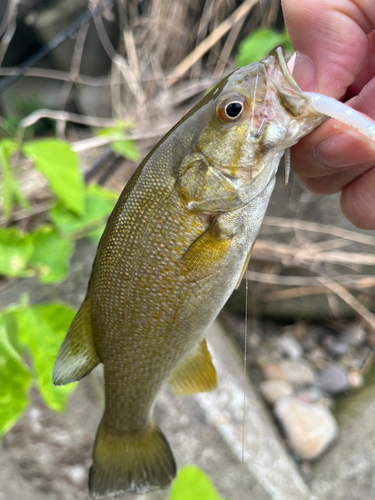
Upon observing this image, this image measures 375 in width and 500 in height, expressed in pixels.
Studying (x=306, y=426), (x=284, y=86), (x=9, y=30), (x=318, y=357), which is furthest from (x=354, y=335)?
(x=9, y=30)

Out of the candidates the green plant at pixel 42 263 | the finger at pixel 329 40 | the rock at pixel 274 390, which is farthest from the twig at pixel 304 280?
the finger at pixel 329 40

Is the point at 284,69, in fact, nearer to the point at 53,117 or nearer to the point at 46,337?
the point at 46,337

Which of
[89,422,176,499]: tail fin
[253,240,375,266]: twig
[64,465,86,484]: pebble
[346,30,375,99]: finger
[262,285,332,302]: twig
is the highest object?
[346,30,375,99]: finger

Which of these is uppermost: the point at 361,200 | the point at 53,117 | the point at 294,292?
the point at 361,200

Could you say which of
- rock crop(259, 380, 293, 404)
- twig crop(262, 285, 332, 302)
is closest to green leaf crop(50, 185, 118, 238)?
twig crop(262, 285, 332, 302)

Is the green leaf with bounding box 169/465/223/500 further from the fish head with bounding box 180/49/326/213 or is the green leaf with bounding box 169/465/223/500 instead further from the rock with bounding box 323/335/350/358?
the rock with bounding box 323/335/350/358
